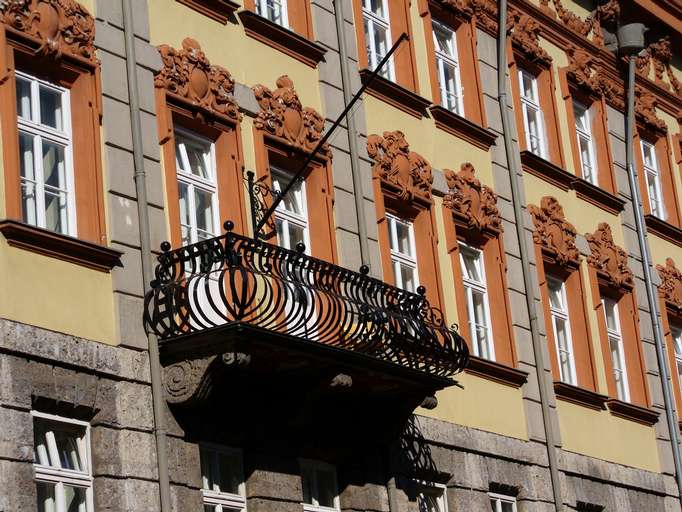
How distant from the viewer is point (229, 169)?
67.9ft

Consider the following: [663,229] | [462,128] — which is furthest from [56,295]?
[663,229]

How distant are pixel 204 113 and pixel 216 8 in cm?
144

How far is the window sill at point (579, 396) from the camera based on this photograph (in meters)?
25.7

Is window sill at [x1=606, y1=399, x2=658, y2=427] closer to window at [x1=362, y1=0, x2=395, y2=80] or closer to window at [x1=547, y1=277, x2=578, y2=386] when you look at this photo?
window at [x1=547, y1=277, x2=578, y2=386]

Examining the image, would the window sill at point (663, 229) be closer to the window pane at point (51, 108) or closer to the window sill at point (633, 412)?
the window sill at point (633, 412)

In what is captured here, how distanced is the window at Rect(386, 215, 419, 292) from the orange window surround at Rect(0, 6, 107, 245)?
18.3 ft

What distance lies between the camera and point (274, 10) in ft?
74.7

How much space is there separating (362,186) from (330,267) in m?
3.10

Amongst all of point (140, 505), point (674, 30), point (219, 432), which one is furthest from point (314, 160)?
point (674, 30)

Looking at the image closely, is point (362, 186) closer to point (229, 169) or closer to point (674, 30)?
point (229, 169)

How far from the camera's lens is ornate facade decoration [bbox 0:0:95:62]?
716 inches

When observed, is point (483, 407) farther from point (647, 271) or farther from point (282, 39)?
point (647, 271)

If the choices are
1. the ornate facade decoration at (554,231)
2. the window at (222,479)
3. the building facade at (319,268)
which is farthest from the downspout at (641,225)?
the window at (222,479)

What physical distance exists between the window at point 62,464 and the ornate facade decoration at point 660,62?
55.7ft
